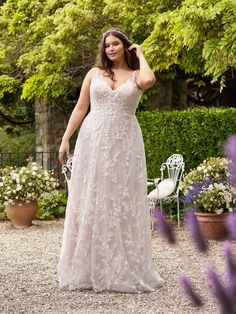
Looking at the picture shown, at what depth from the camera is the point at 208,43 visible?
21.5 feet

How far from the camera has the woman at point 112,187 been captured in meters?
4.46

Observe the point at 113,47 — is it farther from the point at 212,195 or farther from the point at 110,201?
the point at 212,195

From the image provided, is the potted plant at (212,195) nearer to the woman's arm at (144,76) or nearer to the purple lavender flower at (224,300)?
the woman's arm at (144,76)

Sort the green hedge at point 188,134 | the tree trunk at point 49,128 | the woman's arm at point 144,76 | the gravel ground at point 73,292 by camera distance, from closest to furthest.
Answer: the gravel ground at point 73,292 → the woman's arm at point 144,76 → the green hedge at point 188,134 → the tree trunk at point 49,128

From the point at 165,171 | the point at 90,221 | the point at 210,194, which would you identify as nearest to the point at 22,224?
the point at 165,171

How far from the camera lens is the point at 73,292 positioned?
14.6ft

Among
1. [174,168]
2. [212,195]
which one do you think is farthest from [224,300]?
[174,168]

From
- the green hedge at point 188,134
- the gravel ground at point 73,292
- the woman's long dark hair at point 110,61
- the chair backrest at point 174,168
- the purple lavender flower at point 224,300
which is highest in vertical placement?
the woman's long dark hair at point 110,61

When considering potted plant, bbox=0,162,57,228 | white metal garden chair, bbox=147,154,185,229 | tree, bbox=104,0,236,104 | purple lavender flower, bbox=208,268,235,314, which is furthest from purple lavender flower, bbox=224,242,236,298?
potted plant, bbox=0,162,57,228

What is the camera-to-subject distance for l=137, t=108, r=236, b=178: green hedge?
827 centimetres

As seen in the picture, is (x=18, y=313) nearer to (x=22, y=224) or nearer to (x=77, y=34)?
(x=22, y=224)

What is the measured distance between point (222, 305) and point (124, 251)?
12.2ft

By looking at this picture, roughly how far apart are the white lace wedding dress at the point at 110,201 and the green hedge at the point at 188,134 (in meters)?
3.85

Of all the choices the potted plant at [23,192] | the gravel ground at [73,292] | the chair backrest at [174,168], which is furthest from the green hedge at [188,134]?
the gravel ground at [73,292]
